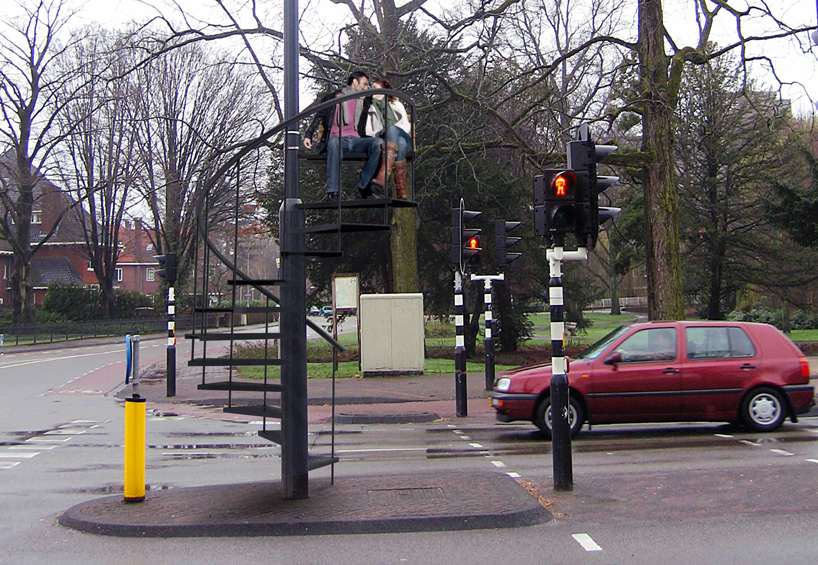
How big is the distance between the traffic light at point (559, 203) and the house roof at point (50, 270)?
66.8 m

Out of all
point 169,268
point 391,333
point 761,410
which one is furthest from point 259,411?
point 391,333

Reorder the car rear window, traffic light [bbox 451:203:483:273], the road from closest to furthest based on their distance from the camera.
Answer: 1. the road
2. the car rear window
3. traffic light [bbox 451:203:483:273]

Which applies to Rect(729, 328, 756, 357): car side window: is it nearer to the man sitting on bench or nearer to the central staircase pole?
the man sitting on bench

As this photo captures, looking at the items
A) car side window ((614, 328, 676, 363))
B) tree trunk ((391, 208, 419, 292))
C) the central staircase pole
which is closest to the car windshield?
car side window ((614, 328, 676, 363))

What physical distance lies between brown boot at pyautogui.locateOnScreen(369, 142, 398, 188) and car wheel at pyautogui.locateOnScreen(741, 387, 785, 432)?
22.6ft

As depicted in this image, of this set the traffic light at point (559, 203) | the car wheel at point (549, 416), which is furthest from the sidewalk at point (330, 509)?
the car wheel at point (549, 416)

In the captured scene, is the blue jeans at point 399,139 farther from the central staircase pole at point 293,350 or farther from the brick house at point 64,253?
the brick house at point 64,253

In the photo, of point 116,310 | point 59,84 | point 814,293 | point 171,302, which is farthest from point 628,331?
point 116,310

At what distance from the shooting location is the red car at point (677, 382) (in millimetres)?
10938

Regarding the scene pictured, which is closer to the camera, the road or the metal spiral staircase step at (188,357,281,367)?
the road

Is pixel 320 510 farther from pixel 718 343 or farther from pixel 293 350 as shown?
pixel 718 343

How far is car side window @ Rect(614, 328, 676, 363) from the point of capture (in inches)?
438

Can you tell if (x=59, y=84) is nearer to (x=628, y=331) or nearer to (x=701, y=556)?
(x=628, y=331)

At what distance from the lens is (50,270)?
69.2 meters
